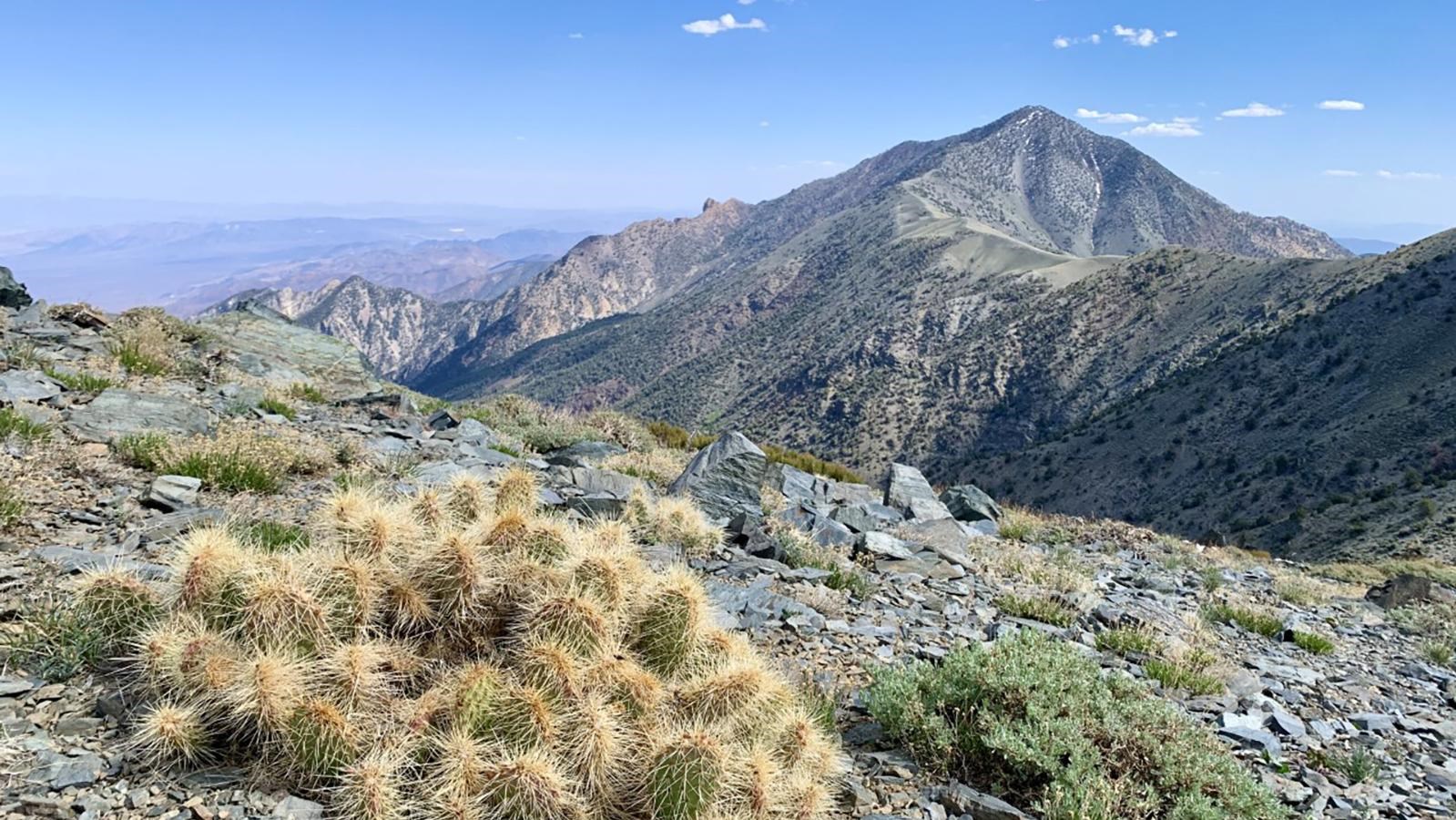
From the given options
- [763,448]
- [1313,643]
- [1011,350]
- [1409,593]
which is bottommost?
[1011,350]

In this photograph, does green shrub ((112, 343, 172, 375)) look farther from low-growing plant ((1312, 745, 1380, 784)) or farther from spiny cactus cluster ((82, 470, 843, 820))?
low-growing plant ((1312, 745, 1380, 784))

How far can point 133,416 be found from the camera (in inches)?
325

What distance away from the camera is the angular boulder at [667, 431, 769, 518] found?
9758 mm

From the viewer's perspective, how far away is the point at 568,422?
595 inches

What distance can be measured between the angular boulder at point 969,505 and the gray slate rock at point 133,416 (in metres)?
11.5

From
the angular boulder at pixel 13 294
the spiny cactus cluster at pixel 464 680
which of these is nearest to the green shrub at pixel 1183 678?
the spiny cactus cluster at pixel 464 680

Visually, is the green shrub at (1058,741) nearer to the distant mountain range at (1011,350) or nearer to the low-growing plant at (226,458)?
the low-growing plant at (226,458)

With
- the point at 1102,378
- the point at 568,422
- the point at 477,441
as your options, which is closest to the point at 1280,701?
the point at 477,441

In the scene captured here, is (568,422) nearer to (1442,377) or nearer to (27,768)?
(27,768)

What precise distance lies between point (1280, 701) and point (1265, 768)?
166cm

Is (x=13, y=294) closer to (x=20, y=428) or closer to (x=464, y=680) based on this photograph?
(x=20, y=428)

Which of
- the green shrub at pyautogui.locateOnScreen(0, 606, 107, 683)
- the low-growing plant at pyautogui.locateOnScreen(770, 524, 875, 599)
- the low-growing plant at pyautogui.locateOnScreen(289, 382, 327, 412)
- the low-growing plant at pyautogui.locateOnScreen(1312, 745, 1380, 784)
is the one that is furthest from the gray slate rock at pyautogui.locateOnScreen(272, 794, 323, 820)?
the low-growing plant at pyautogui.locateOnScreen(289, 382, 327, 412)

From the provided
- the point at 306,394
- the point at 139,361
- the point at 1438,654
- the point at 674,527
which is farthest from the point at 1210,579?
the point at 139,361

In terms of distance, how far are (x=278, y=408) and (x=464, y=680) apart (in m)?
9.14
